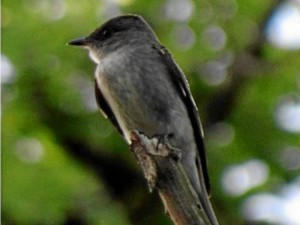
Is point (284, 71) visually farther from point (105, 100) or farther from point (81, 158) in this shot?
point (105, 100)

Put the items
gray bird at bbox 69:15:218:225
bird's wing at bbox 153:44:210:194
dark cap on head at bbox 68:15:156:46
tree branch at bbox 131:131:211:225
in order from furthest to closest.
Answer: dark cap on head at bbox 68:15:156:46 < bird's wing at bbox 153:44:210:194 < gray bird at bbox 69:15:218:225 < tree branch at bbox 131:131:211:225

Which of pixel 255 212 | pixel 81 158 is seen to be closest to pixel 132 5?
pixel 81 158

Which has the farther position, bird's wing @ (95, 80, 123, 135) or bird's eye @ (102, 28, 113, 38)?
bird's eye @ (102, 28, 113, 38)

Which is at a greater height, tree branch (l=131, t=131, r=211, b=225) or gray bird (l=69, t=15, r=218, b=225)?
gray bird (l=69, t=15, r=218, b=225)

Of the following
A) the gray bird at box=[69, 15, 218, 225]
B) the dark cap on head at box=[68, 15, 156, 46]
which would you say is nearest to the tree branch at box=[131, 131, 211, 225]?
the gray bird at box=[69, 15, 218, 225]

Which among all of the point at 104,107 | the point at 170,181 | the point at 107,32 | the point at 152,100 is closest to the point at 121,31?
the point at 107,32

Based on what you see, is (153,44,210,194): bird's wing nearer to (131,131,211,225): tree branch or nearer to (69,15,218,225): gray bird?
(69,15,218,225): gray bird

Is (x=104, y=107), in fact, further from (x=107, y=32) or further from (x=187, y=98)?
(x=107, y=32)
